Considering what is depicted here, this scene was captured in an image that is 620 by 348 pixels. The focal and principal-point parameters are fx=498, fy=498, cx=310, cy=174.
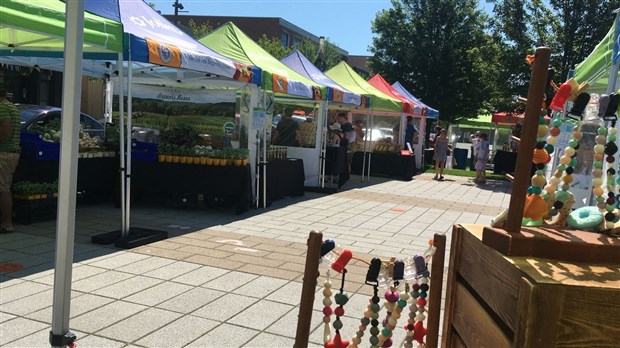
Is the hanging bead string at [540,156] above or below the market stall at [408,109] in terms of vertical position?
below

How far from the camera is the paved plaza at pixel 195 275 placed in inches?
139

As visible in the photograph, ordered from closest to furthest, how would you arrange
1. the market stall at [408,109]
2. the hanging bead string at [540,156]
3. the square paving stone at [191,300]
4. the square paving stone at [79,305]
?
the hanging bead string at [540,156] < the square paving stone at [79,305] < the square paving stone at [191,300] < the market stall at [408,109]

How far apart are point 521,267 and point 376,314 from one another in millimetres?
776

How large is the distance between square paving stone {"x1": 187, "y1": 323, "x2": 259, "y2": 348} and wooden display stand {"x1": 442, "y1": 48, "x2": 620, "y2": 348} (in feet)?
6.37

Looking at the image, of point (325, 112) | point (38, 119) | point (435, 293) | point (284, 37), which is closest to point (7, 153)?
point (38, 119)

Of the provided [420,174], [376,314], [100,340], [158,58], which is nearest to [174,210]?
[158,58]

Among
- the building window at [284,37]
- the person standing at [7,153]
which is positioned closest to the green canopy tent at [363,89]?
the person standing at [7,153]

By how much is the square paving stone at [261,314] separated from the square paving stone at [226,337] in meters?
0.10

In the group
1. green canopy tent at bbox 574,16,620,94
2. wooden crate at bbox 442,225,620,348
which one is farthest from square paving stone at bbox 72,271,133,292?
green canopy tent at bbox 574,16,620,94

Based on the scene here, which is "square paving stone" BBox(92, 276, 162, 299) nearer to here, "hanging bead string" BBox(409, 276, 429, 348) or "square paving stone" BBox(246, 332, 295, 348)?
"square paving stone" BBox(246, 332, 295, 348)

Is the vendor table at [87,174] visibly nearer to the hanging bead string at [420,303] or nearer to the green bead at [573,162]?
the hanging bead string at [420,303]

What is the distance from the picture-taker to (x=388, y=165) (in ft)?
55.5

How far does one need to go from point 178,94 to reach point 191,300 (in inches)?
249

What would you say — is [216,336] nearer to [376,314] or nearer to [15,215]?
[376,314]
